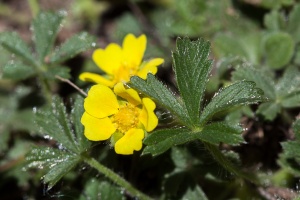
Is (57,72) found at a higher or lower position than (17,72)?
lower

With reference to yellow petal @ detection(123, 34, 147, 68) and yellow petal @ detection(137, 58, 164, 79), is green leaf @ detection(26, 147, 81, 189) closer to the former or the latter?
yellow petal @ detection(137, 58, 164, 79)

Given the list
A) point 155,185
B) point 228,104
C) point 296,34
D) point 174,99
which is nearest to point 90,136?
point 174,99

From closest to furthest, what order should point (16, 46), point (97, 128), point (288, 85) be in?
point (97, 128) < point (288, 85) < point (16, 46)

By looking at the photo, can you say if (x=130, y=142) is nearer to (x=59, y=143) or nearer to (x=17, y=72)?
(x=59, y=143)

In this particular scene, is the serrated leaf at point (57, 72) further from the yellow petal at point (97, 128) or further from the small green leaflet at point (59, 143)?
the yellow petal at point (97, 128)

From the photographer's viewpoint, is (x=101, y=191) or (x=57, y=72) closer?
(x=101, y=191)

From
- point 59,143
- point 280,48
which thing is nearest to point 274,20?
point 280,48

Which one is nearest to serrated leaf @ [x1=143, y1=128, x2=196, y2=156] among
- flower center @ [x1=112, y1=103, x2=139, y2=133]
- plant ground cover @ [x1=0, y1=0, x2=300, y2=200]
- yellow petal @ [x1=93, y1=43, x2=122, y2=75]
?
plant ground cover @ [x1=0, y1=0, x2=300, y2=200]
